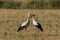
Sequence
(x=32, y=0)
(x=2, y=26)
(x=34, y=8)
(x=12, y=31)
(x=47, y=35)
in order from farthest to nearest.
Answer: (x=32, y=0) → (x=34, y=8) → (x=2, y=26) → (x=12, y=31) → (x=47, y=35)

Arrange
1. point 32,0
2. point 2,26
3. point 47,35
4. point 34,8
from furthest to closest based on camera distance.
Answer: point 32,0 < point 34,8 < point 2,26 < point 47,35

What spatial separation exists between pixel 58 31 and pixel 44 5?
1288 cm

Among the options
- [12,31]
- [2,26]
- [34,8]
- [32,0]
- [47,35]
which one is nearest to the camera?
[47,35]

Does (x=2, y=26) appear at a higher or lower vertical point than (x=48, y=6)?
higher

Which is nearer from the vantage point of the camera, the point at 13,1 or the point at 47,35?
the point at 47,35

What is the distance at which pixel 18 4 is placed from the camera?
24828mm

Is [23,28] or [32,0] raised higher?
[23,28]

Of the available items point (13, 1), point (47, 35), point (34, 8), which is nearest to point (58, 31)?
point (47, 35)

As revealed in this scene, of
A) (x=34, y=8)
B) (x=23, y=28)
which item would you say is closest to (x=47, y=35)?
(x=23, y=28)

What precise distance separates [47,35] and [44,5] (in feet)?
45.5

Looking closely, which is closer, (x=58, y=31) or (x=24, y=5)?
(x=58, y=31)

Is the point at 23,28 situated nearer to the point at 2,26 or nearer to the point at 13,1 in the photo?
the point at 2,26

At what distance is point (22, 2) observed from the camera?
2541 cm

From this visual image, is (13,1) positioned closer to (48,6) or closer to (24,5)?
(24,5)
